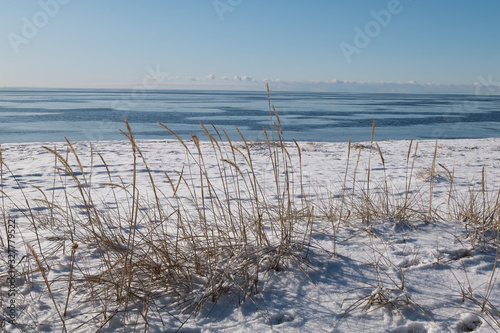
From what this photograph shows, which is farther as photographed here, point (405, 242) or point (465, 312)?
point (405, 242)

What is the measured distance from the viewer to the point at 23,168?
6320 mm

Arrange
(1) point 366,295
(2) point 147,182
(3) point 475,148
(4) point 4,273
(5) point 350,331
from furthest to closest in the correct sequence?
(3) point 475,148 → (2) point 147,182 → (4) point 4,273 → (1) point 366,295 → (5) point 350,331

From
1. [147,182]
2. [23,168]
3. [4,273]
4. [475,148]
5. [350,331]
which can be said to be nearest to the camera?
[350,331]

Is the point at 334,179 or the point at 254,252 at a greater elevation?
the point at 254,252

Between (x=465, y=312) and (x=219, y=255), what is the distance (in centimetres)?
125

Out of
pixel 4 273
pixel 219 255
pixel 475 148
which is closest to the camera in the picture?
pixel 4 273

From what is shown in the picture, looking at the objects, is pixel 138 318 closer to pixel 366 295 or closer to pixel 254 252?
pixel 254 252

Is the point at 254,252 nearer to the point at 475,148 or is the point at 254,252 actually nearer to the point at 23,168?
the point at 23,168

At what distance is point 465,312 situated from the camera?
5.31 feet

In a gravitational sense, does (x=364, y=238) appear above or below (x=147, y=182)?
above

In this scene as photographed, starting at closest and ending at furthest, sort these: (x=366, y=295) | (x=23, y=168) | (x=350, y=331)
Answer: (x=350, y=331) → (x=366, y=295) → (x=23, y=168)

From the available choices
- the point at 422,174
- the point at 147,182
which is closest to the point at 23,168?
the point at 147,182

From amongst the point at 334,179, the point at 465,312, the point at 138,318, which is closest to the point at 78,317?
the point at 138,318

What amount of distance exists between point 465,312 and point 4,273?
91.4 inches
